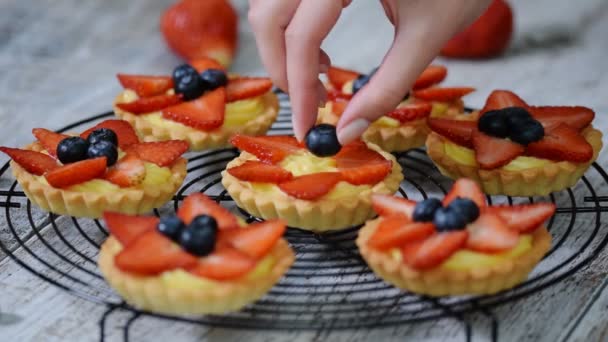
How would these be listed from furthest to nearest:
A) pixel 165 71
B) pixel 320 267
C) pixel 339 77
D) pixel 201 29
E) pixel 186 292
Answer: pixel 165 71
pixel 201 29
pixel 339 77
pixel 320 267
pixel 186 292

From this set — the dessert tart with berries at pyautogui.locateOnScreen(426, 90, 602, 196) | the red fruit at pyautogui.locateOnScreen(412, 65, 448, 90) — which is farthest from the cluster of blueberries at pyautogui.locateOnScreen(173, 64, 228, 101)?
the dessert tart with berries at pyautogui.locateOnScreen(426, 90, 602, 196)

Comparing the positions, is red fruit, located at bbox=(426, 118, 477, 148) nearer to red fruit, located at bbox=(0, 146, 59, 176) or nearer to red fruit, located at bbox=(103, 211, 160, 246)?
red fruit, located at bbox=(103, 211, 160, 246)

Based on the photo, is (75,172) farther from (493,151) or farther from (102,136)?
(493,151)

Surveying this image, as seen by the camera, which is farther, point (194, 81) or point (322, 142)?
point (194, 81)

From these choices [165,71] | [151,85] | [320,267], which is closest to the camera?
[320,267]

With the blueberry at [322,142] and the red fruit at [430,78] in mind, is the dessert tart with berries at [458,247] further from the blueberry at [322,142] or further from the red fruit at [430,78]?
the red fruit at [430,78]

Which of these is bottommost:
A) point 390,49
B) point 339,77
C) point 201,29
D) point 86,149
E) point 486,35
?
point 486,35

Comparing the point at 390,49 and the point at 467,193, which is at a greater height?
the point at 390,49

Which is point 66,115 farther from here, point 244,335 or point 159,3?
point 244,335

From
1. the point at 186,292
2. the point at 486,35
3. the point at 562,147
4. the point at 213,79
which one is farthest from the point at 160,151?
the point at 486,35
